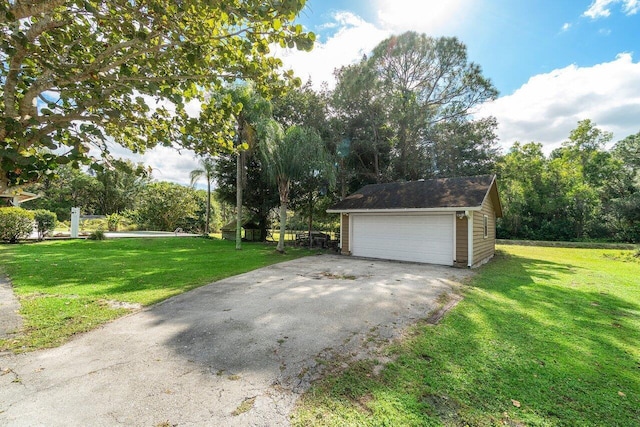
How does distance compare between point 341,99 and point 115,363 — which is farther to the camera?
point 341,99

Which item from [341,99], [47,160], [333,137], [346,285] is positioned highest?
[341,99]

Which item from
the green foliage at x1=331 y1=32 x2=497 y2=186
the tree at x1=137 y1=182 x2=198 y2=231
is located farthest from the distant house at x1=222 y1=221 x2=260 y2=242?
the tree at x1=137 y1=182 x2=198 y2=231

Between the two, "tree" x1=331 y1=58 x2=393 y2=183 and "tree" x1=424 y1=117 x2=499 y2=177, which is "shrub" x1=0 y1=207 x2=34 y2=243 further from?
"tree" x1=424 y1=117 x2=499 y2=177

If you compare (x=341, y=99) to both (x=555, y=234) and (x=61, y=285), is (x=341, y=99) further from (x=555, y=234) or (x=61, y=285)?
(x=555, y=234)

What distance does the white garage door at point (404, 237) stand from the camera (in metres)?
10.6

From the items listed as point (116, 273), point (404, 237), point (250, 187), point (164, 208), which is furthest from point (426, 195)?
point (164, 208)

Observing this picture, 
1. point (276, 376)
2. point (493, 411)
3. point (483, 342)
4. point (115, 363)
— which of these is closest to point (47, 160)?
point (115, 363)

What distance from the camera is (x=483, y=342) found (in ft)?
12.0

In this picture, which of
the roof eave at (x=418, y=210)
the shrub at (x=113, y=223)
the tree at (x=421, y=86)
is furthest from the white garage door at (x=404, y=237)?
the shrub at (x=113, y=223)

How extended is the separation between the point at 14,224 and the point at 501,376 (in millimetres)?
20673

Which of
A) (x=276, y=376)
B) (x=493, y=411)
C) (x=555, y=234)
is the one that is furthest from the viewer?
(x=555, y=234)

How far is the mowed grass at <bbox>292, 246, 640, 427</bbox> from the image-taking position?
2.27 meters

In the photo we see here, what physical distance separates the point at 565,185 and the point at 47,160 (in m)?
28.8

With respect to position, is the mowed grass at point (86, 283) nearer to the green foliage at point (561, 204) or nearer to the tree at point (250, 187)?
the tree at point (250, 187)
